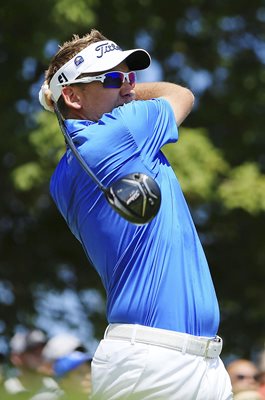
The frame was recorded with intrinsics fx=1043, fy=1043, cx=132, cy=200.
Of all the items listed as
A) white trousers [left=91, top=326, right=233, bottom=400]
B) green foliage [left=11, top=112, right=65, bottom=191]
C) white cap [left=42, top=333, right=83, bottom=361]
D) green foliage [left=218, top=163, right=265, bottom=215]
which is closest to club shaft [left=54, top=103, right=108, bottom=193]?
white trousers [left=91, top=326, right=233, bottom=400]

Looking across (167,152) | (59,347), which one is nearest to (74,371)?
(59,347)

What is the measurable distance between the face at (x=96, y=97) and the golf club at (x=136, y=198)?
0.66 metres

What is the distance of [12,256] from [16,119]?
309cm

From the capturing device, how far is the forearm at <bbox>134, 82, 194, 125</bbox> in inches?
188

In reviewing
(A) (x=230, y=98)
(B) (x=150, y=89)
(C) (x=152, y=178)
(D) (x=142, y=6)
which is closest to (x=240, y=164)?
(A) (x=230, y=98)

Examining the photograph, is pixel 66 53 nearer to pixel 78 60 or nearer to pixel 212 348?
pixel 78 60

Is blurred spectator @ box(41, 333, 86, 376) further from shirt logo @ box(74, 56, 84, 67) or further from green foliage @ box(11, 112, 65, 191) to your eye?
shirt logo @ box(74, 56, 84, 67)

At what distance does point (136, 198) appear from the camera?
399 centimetres

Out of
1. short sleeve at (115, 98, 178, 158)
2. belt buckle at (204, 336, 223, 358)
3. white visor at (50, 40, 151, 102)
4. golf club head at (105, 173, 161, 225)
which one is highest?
white visor at (50, 40, 151, 102)

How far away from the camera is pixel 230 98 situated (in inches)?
601

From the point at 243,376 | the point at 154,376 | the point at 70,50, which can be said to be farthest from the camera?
the point at 243,376

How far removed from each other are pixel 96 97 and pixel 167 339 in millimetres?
1146

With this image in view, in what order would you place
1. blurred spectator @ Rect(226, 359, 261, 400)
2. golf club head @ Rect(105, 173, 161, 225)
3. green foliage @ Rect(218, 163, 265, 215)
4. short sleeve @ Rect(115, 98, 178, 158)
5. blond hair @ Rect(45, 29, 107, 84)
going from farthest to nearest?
green foliage @ Rect(218, 163, 265, 215) < blurred spectator @ Rect(226, 359, 261, 400) < blond hair @ Rect(45, 29, 107, 84) < short sleeve @ Rect(115, 98, 178, 158) < golf club head @ Rect(105, 173, 161, 225)

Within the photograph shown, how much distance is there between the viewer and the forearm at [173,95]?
188 inches
